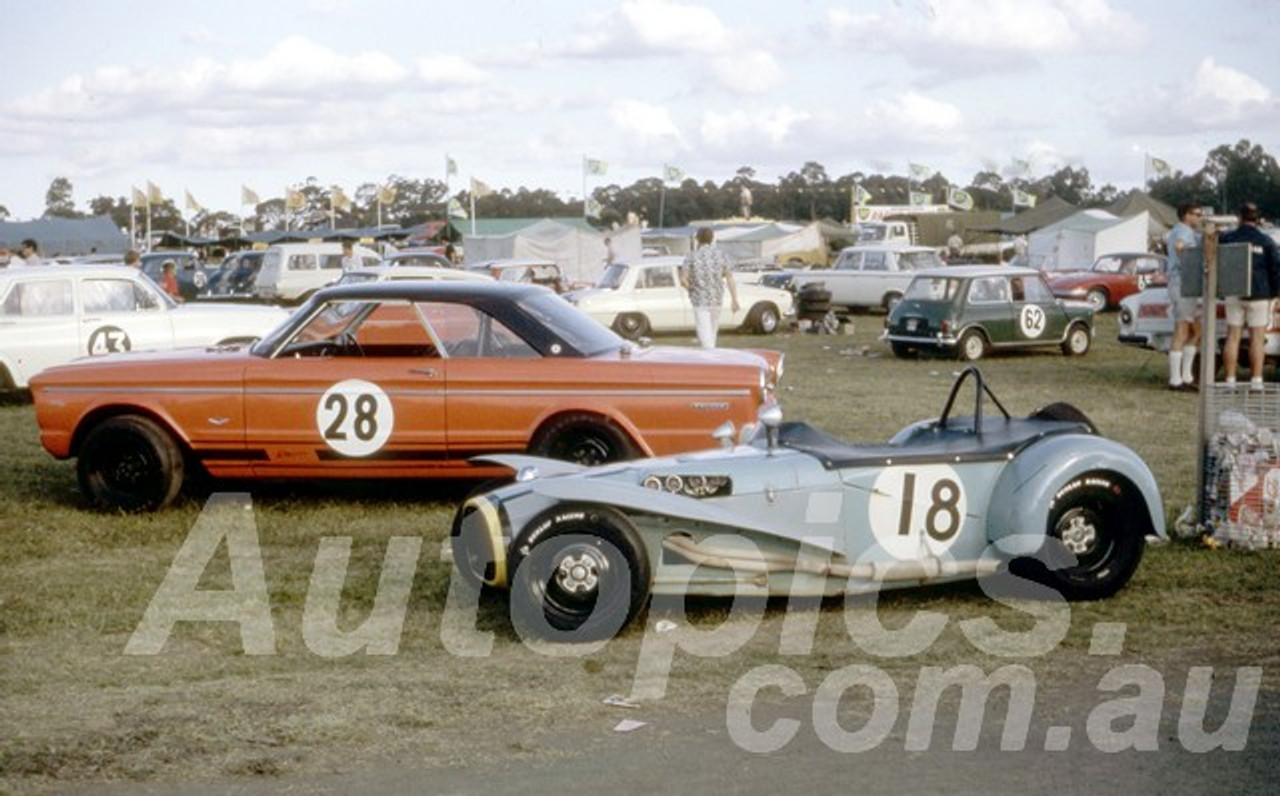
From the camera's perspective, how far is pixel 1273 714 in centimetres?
544

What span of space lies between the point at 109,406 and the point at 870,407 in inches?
314

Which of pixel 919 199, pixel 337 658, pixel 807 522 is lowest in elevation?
pixel 337 658

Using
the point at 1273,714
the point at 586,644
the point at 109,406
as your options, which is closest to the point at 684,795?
the point at 586,644

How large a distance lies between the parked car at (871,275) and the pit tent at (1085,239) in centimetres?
1593

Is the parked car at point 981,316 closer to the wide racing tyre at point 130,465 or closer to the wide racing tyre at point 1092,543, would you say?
the wide racing tyre at point 130,465

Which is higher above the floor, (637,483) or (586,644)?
(637,483)

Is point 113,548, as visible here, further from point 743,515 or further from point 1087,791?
point 1087,791

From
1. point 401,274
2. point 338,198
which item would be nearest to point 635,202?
point 338,198

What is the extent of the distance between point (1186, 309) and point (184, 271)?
108 feet

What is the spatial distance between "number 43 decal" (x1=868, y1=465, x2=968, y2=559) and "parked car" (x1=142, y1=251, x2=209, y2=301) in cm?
3236

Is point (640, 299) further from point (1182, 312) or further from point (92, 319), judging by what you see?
point (92, 319)

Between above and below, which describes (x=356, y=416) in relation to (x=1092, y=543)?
above

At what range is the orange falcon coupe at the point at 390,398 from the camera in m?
9.26

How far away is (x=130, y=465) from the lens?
31.6 feet
